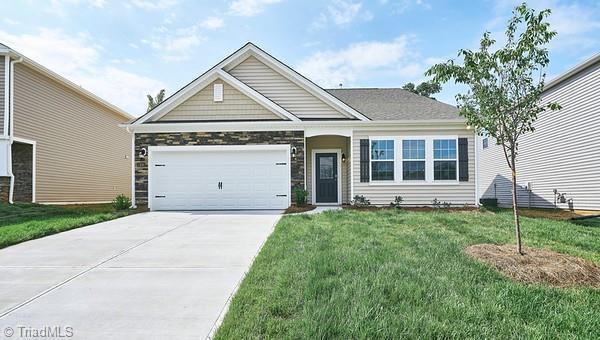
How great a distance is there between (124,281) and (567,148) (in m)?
14.0

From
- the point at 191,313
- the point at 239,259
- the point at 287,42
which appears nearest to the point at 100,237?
the point at 239,259

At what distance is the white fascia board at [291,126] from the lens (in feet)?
41.3

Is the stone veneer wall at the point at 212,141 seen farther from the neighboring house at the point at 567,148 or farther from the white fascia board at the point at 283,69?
the neighboring house at the point at 567,148

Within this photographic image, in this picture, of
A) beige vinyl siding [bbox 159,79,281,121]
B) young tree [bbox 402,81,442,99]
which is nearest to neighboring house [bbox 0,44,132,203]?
beige vinyl siding [bbox 159,79,281,121]

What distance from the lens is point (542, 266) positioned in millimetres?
4496

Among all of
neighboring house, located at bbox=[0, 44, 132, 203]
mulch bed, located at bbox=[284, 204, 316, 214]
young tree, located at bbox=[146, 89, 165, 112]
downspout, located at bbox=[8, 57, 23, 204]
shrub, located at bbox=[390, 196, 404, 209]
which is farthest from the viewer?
young tree, located at bbox=[146, 89, 165, 112]

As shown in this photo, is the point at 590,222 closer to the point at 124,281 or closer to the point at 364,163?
the point at 364,163

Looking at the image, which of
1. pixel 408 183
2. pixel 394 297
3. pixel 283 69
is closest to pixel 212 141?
pixel 283 69

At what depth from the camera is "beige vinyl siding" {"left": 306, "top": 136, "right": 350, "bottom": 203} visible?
14078mm

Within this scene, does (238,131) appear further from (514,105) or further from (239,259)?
(514,105)

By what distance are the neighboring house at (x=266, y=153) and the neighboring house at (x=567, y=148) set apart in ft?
10.2

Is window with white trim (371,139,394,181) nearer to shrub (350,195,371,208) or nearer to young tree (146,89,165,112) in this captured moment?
shrub (350,195,371,208)

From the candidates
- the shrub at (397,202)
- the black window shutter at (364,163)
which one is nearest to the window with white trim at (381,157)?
the black window shutter at (364,163)

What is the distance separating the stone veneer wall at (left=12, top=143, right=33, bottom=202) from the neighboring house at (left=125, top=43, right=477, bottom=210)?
426cm
